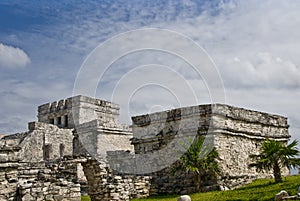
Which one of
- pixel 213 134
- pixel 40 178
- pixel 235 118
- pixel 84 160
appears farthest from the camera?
pixel 235 118

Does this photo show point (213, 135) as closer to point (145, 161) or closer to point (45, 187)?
point (145, 161)

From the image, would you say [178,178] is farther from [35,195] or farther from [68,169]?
[35,195]

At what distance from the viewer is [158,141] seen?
17.8m

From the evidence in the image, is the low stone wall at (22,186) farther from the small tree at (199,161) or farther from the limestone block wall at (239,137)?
the limestone block wall at (239,137)

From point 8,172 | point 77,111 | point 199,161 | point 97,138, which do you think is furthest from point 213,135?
point 77,111

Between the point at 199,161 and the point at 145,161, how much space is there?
3.54m

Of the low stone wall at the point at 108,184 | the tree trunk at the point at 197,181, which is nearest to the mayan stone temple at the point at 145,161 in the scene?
the low stone wall at the point at 108,184

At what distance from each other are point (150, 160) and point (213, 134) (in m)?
3.41

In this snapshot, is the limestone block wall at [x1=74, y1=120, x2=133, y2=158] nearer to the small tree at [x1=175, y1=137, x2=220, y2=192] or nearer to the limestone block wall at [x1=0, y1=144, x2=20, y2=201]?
the small tree at [x1=175, y1=137, x2=220, y2=192]

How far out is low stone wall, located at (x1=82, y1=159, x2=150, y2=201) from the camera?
1417 centimetres

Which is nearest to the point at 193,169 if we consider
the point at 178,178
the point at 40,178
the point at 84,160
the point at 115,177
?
the point at 178,178

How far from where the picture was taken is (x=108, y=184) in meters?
14.3

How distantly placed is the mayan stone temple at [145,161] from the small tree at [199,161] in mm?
379

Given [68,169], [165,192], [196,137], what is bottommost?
[165,192]
